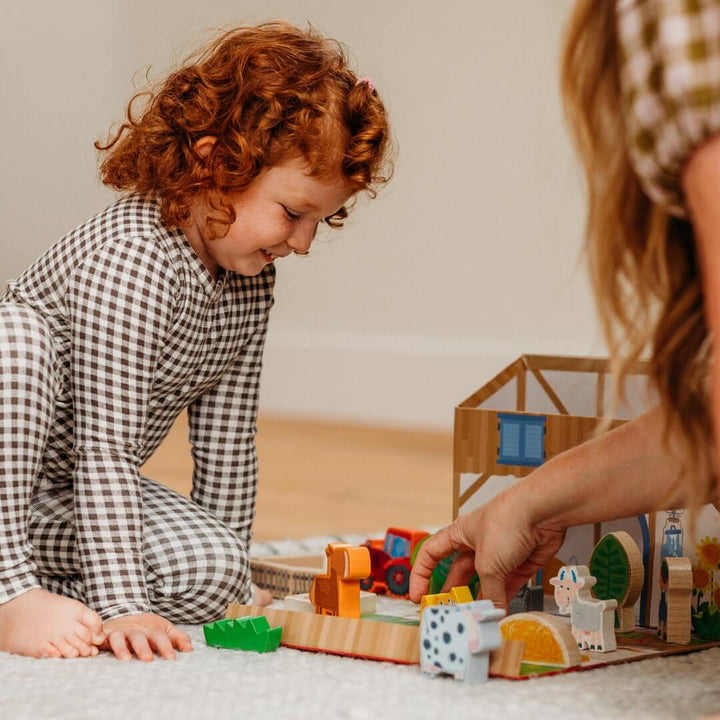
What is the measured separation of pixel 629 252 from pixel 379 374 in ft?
5.81

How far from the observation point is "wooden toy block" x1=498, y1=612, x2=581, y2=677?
803 millimetres

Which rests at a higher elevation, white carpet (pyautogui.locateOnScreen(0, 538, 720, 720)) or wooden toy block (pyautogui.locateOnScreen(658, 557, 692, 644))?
wooden toy block (pyautogui.locateOnScreen(658, 557, 692, 644))

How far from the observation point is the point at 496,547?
86cm

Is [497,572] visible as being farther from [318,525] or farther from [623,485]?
[318,525]

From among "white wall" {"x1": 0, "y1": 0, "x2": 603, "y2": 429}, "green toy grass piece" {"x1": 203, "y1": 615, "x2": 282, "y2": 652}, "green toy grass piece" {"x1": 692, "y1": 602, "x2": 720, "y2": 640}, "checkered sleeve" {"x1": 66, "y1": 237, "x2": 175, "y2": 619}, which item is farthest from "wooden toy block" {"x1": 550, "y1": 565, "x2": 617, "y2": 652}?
"white wall" {"x1": 0, "y1": 0, "x2": 603, "y2": 429}

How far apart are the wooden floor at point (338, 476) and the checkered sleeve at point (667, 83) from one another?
947 millimetres

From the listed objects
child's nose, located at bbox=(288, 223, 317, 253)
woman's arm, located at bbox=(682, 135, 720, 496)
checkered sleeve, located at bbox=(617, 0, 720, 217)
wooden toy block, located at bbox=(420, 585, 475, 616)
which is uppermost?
child's nose, located at bbox=(288, 223, 317, 253)

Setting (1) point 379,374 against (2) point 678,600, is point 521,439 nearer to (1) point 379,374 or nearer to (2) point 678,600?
(2) point 678,600

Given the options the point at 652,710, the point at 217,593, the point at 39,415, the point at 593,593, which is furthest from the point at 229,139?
the point at 652,710

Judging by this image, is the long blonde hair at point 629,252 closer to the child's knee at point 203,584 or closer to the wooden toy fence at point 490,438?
the wooden toy fence at point 490,438

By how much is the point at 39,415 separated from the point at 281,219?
28 cm

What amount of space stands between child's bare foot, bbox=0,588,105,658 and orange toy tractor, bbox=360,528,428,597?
1.09 feet

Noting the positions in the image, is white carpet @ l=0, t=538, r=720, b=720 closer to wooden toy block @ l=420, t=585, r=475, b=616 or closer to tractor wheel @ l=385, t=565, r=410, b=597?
wooden toy block @ l=420, t=585, r=475, b=616

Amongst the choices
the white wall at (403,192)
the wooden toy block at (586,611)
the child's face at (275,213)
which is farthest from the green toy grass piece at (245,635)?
the white wall at (403,192)
